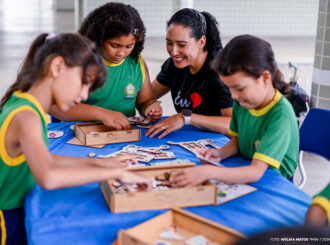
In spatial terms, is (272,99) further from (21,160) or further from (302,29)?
(302,29)

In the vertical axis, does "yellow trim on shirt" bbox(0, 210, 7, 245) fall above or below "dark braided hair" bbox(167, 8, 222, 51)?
below

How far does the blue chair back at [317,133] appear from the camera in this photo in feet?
7.88

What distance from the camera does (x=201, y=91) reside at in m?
2.87

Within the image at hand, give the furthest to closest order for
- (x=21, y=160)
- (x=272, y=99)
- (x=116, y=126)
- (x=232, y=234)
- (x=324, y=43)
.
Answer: (x=324, y=43), (x=116, y=126), (x=272, y=99), (x=21, y=160), (x=232, y=234)

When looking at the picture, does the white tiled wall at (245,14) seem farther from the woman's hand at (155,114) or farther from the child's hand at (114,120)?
the child's hand at (114,120)

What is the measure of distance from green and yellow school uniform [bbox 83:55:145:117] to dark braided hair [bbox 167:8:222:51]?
1.21ft

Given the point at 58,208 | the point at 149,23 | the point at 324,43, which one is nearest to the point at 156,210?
the point at 58,208

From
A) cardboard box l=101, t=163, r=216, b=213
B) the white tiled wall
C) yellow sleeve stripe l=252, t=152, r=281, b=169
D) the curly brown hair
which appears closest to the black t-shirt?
the curly brown hair

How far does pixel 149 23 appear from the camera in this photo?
11258 millimetres

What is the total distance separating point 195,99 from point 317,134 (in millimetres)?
818

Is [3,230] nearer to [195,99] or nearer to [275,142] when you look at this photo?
[275,142]

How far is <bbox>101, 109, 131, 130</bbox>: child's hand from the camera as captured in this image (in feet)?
8.05

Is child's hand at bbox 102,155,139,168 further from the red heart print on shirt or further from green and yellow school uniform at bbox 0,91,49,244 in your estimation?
the red heart print on shirt

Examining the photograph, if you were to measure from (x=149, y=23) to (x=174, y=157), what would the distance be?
9.49m
